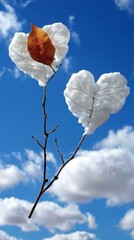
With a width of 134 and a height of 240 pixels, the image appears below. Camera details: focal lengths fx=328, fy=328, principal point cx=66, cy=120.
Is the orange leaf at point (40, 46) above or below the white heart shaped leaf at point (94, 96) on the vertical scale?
above

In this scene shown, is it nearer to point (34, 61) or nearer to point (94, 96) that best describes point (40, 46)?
point (34, 61)

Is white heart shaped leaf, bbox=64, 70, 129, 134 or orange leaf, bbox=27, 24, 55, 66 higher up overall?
orange leaf, bbox=27, 24, 55, 66

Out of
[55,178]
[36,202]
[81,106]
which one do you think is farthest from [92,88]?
[36,202]

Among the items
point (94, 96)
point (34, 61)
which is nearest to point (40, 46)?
point (34, 61)

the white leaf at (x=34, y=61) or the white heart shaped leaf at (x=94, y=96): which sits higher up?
the white leaf at (x=34, y=61)
